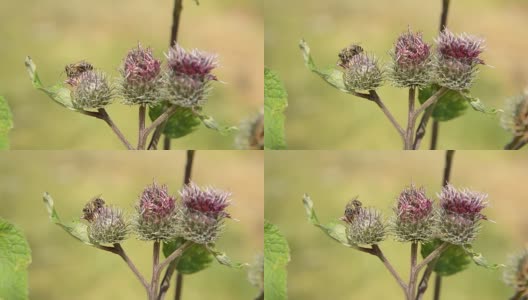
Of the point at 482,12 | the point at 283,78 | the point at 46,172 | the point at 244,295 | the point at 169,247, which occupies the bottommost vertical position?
the point at 244,295

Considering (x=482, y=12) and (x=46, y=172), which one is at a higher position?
(x=482, y=12)

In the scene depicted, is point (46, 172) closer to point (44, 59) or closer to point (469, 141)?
point (44, 59)

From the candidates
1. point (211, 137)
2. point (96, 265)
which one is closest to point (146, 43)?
point (211, 137)

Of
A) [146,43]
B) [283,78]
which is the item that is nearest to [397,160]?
[283,78]

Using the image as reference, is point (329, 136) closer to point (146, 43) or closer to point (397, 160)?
point (397, 160)

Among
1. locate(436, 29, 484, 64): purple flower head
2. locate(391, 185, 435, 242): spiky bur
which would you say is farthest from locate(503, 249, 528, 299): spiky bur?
locate(436, 29, 484, 64): purple flower head
